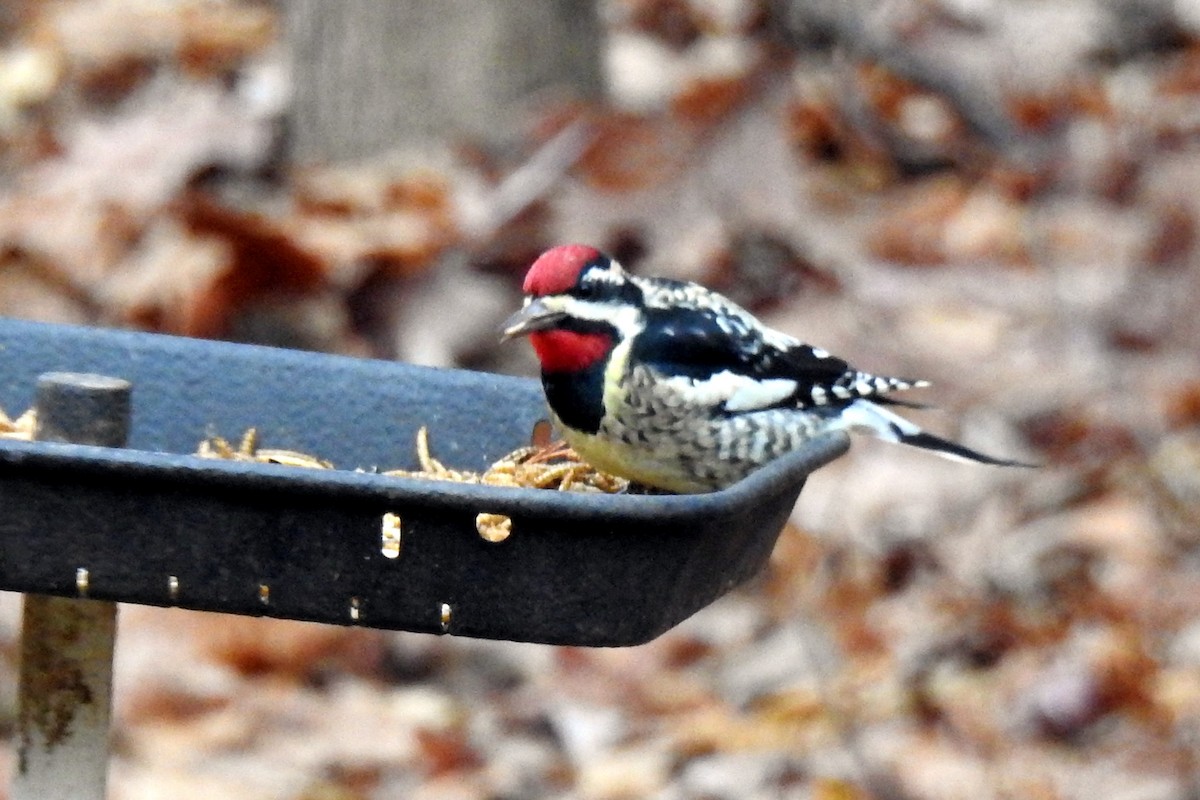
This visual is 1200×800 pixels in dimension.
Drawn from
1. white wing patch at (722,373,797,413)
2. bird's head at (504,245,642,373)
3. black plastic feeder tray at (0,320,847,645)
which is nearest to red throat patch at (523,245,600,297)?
bird's head at (504,245,642,373)

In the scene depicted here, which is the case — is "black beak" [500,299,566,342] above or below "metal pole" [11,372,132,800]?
above

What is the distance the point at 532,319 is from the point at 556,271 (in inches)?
3.8

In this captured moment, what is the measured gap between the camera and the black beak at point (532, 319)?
129 inches

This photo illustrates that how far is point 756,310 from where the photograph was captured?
254 inches

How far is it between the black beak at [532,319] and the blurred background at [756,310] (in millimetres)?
1968

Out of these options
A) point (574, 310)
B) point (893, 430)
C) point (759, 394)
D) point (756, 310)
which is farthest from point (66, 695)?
point (756, 310)

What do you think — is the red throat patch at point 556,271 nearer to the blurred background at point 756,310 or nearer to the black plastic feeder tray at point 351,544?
the black plastic feeder tray at point 351,544

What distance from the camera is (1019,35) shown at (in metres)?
9.55

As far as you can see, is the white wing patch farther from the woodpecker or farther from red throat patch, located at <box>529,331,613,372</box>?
red throat patch, located at <box>529,331,613,372</box>

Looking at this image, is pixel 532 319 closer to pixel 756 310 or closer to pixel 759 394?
pixel 759 394

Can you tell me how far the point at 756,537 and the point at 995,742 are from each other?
2663mm

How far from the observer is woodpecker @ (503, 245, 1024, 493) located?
341 cm

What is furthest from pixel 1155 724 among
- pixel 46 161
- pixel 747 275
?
pixel 46 161

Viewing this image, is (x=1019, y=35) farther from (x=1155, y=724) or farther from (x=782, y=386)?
(x=782, y=386)
